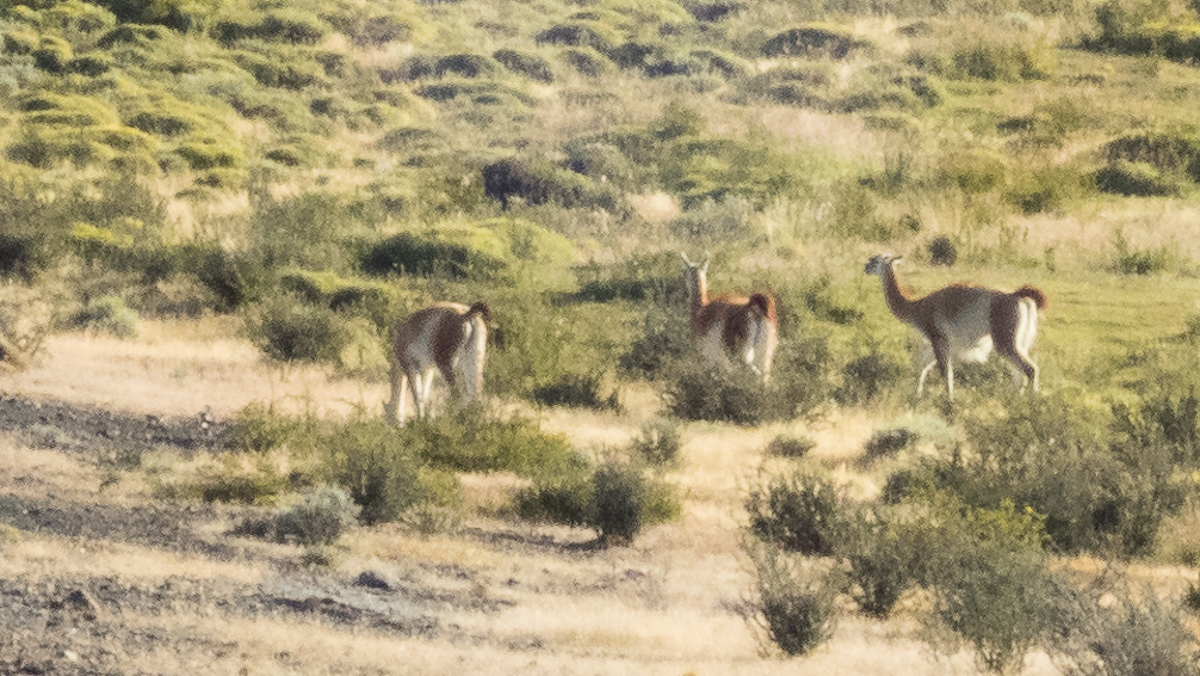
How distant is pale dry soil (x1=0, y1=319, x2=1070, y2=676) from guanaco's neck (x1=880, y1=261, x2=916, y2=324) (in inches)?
122

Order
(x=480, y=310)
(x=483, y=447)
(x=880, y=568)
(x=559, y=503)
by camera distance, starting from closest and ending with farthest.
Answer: (x=880, y=568)
(x=559, y=503)
(x=480, y=310)
(x=483, y=447)

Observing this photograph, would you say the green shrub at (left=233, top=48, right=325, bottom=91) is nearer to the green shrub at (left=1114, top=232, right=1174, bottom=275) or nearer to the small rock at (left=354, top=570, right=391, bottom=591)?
the green shrub at (left=1114, top=232, right=1174, bottom=275)

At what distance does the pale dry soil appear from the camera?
25.4 ft

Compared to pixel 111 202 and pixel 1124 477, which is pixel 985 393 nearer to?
pixel 1124 477

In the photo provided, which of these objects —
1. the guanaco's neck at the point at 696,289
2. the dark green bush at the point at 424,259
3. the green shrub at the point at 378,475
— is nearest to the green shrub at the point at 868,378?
the guanaco's neck at the point at 696,289

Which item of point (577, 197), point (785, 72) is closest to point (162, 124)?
point (577, 197)

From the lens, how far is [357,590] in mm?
8859

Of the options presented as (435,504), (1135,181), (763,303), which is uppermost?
(763,303)

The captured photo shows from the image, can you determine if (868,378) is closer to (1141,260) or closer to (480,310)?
(480,310)

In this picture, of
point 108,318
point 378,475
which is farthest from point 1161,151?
point 378,475

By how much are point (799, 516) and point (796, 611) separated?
8.06 feet

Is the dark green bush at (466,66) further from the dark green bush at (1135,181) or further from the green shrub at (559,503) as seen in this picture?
the green shrub at (559,503)

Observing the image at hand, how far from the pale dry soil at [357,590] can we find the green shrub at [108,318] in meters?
4.57

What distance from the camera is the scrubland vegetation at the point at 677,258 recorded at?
34.1 feet
